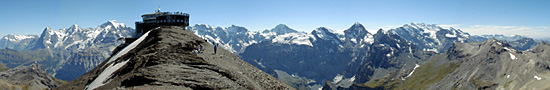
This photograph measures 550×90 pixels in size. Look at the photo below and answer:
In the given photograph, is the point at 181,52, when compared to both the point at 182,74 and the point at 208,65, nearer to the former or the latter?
the point at 208,65

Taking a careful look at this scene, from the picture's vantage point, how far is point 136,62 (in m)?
26.1

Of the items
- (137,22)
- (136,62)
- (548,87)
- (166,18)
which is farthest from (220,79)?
(548,87)

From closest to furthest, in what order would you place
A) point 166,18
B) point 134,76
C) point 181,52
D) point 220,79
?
point 134,76 → point 220,79 → point 181,52 → point 166,18

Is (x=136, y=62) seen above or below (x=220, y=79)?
above

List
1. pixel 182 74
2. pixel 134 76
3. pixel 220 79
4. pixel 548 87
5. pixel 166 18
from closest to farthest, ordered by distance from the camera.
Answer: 1. pixel 134 76
2. pixel 182 74
3. pixel 220 79
4. pixel 166 18
5. pixel 548 87

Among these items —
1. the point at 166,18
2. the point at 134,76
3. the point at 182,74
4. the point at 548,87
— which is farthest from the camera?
the point at 548,87

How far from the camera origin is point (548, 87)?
185 meters

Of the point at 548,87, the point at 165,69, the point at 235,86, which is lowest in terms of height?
the point at 548,87

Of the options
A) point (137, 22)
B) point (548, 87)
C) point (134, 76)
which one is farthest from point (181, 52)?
point (548, 87)

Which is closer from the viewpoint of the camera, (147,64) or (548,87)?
(147,64)

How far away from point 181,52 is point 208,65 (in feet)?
11.1

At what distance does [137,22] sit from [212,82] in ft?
267

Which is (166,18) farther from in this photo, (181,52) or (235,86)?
(235,86)

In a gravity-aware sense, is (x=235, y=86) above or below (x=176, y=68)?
below
